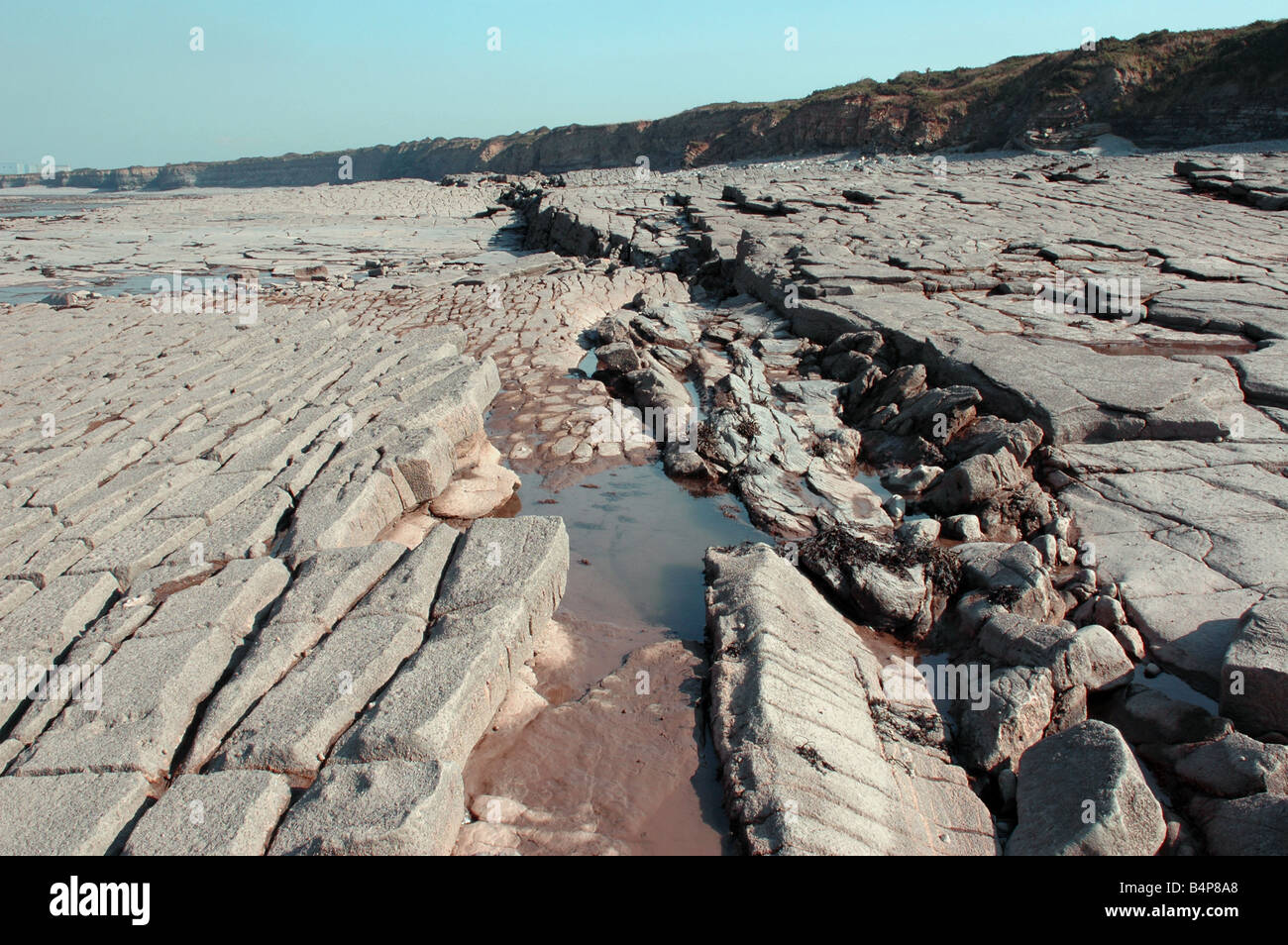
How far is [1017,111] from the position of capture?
24844 millimetres

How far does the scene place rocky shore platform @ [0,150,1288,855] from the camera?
2.29 m

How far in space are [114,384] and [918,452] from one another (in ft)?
19.6

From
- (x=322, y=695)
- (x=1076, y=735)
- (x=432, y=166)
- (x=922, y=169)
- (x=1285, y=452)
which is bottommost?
(x=1076, y=735)

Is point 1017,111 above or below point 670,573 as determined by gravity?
above

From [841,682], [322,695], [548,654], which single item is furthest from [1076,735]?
[322,695]

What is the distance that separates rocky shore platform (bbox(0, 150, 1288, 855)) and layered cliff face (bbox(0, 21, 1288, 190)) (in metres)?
16.9

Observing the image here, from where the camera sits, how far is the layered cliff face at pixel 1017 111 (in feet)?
66.9

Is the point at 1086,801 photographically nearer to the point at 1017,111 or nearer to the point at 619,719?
the point at 619,719

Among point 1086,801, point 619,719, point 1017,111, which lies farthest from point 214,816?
point 1017,111

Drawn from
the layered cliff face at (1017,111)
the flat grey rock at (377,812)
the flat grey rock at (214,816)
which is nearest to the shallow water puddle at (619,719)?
the flat grey rock at (377,812)

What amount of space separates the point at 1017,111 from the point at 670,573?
2762 centimetres

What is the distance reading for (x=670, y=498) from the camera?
4.95 m

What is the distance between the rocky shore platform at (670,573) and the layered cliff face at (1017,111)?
55.4 feet

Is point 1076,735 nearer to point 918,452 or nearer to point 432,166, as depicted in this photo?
point 918,452
